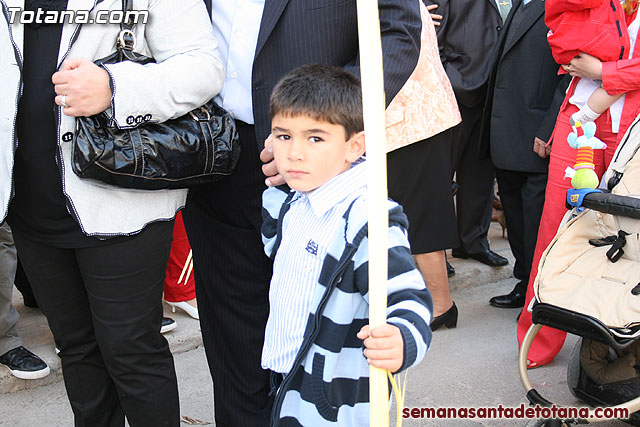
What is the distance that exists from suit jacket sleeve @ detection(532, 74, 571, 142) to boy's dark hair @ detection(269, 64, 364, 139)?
6.70ft

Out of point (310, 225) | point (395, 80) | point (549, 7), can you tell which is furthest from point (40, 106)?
point (549, 7)

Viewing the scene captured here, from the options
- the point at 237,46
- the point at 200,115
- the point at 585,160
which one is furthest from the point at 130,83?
the point at 585,160

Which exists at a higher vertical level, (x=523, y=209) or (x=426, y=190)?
(x=426, y=190)

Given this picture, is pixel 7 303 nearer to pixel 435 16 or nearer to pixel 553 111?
pixel 435 16

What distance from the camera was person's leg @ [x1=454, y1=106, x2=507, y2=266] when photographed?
180 inches

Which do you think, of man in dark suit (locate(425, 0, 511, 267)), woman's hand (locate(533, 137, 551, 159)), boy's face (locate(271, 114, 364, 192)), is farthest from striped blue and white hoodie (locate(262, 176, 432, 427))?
man in dark suit (locate(425, 0, 511, 267))

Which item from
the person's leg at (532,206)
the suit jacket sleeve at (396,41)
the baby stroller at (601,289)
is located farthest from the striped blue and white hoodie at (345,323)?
the person's leg at (532,206)

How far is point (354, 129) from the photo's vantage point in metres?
1.65

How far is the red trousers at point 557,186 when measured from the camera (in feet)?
9.96

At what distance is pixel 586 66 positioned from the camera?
295cm

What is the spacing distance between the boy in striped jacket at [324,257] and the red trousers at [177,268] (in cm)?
193

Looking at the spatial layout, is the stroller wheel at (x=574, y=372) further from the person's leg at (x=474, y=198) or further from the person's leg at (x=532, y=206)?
the person's leg at (x=474, y=198)

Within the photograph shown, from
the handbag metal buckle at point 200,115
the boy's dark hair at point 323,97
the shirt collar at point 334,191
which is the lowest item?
the shirt collar at point 334,191

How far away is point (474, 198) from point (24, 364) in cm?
291
